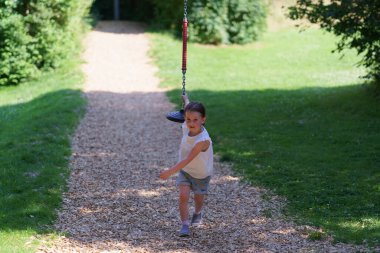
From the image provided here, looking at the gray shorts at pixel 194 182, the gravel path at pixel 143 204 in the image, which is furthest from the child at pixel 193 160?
the gravel path at pixel 143 204

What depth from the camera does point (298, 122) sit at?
12773 millimetres

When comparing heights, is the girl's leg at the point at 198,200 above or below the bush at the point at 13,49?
below

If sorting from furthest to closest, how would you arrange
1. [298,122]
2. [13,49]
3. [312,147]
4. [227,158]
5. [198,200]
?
[13,49]
[298,122]
[312,147]
[227,158]
[198,200]

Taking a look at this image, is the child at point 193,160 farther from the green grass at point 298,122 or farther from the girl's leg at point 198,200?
the green grass at point 298,122

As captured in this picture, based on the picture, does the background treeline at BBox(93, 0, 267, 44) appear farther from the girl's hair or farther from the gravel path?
the girl's hair

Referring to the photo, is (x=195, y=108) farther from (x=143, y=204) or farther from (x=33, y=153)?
(x=33, y=153)

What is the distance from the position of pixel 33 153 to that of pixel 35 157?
274 mm

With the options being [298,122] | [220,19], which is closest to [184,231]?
[298,122]

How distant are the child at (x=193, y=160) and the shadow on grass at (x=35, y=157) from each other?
1604 mm

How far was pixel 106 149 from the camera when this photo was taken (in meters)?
11.3

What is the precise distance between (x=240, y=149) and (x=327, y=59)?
41.0 ft

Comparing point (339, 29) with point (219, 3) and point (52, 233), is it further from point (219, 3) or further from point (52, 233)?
point (219, 3)

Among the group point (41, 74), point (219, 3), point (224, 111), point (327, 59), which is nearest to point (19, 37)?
point (41, 74)

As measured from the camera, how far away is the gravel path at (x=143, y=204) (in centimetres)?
650
